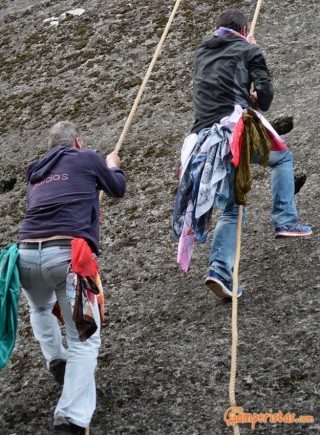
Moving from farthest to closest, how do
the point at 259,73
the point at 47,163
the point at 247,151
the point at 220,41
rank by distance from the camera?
the point at 220,41 < the point at 259,73 < the point at 247,151 < the point at 47,163

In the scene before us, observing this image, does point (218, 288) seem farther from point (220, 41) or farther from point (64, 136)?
point (220, 41)

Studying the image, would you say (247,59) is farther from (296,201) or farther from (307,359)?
(307,359)

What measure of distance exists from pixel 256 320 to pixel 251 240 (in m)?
1.01

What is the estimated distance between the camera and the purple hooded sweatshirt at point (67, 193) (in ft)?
18.2

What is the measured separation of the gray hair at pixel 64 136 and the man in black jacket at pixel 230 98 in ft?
3.40

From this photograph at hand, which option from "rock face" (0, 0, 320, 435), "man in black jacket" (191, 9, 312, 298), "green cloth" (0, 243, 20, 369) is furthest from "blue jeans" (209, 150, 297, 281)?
"green cloth" (0, 243, 20, 369)

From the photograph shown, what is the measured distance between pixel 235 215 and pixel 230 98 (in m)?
0.85

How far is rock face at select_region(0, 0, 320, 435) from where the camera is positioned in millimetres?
5680

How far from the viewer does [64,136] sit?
231 inches

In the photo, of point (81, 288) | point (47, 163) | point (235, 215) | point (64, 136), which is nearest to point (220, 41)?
point (235, 215)

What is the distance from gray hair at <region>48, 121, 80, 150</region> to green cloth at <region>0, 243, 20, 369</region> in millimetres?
754

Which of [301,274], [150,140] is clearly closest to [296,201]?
[301,274]

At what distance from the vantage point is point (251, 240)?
7.00m

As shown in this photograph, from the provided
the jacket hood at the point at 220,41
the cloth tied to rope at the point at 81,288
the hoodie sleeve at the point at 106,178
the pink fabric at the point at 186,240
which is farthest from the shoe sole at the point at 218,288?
the jacket hood at the point at 220,41
